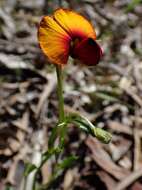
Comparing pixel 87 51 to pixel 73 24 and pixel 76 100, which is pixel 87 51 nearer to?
pixel 73 24

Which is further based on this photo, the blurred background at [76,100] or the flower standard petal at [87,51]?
the blurred background at [76,100]

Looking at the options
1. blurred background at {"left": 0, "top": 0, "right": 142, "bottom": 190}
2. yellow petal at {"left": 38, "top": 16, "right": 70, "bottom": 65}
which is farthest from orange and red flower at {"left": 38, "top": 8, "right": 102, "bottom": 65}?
blurred background at {"left": 0, "top": 0, "right": 142, "bottom": 190}

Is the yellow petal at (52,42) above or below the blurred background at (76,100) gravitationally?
above

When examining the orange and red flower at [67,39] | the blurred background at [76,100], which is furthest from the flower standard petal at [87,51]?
the blurred background at [76,100]

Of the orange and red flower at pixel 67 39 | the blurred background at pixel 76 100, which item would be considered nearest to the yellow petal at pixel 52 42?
the orange and red flower at pixel 67 39

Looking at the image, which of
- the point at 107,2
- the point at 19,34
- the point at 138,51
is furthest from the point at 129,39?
the point at 19,34

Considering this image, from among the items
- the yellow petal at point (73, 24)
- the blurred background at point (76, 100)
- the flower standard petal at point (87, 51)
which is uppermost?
the yellow petal at point (73, 24)

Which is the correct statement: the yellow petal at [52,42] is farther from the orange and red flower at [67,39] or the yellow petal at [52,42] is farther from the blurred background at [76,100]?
the blurred background at [76,100]
